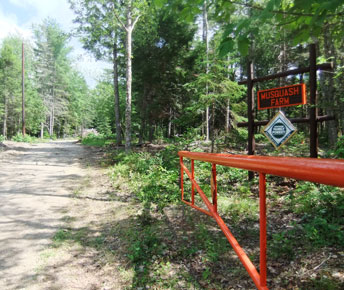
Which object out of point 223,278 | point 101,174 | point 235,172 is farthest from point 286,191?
point 101,174

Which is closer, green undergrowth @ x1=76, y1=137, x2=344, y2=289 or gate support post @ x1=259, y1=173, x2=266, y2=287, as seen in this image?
gate support post @ x1=259, y1=173, x2=266, y2=287

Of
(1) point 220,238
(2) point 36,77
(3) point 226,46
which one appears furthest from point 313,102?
(2) point 36,77

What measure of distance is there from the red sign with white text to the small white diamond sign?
13.4 inches

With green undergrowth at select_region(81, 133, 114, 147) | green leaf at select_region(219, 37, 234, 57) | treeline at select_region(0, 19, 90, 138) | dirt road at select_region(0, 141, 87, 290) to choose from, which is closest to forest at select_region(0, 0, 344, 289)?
green leaf at select_region(219, 37, 234, 57)

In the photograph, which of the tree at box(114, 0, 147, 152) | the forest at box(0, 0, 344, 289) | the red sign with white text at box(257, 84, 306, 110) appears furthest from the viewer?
the tree at box(114, 0, 147, 152)

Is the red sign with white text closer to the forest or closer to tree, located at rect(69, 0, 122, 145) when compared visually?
the forest

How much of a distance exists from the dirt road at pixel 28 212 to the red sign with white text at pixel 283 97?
219 inches

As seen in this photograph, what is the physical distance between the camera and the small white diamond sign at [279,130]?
5.36 metres

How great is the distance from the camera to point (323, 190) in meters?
4.78

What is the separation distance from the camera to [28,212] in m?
5.14

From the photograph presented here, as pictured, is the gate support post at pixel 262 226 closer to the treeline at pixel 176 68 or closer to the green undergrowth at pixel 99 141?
the treeline at pixel 176 68

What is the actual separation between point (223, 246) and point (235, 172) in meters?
3.97

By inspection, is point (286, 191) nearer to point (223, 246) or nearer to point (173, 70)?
point (223, 246)

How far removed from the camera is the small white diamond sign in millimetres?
5359
